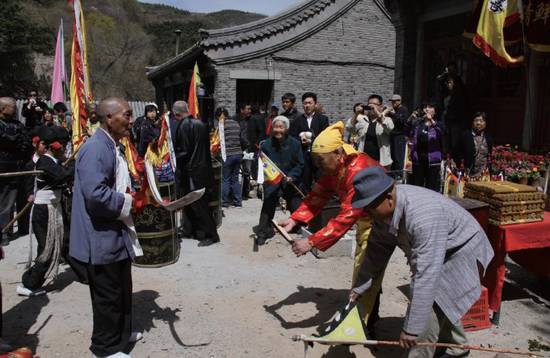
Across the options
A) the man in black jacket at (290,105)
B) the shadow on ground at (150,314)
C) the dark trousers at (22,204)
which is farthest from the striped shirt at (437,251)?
the dark trousers at (22,204)

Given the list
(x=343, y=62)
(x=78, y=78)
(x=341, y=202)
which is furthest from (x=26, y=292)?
(x=343, y=62)

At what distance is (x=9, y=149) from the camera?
659cm

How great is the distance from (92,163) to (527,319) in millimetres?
4305

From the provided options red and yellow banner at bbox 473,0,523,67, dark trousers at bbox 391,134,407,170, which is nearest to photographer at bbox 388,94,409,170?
dark trousers at bbox 391,134,407,170

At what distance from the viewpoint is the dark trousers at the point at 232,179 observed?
938 centimetres

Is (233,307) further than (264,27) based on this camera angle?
No

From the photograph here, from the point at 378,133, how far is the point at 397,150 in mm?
578

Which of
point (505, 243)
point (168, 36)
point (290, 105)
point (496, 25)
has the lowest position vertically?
point (505, 243)

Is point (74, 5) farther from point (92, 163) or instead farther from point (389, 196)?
point (389, 196)

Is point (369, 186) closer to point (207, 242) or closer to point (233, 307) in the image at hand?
point (233, 307)

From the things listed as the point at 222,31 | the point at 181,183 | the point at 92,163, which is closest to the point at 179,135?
the point at 181,183

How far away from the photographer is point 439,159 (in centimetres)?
758

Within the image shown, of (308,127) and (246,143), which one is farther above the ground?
(308,127)

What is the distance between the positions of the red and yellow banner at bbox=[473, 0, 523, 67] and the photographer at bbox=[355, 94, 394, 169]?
1796 millimetres
